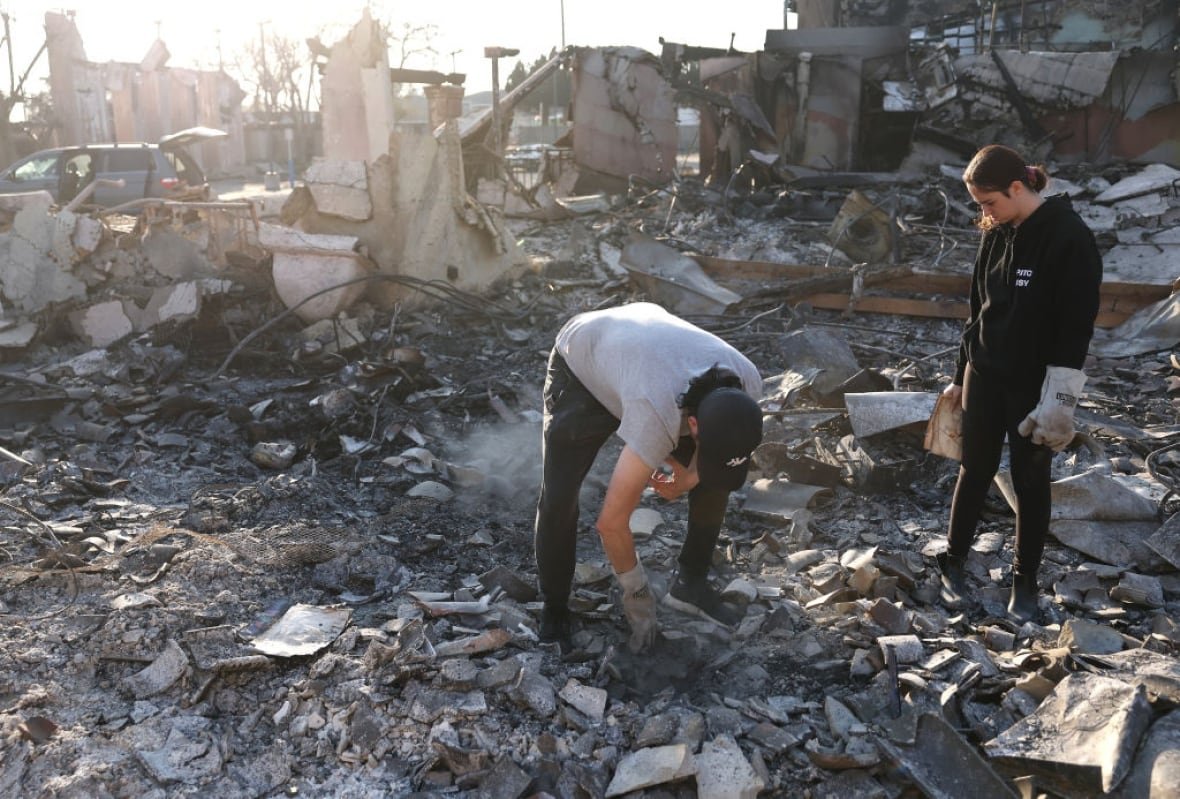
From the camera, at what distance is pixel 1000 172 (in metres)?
3.09

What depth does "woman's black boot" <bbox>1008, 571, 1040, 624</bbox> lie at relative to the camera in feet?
11.2

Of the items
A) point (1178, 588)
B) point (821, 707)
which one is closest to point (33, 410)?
point (821, 707)

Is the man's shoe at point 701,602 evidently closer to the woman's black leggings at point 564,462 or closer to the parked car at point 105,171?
the woman's black leggings at point 564,462

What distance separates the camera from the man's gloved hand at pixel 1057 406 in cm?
306

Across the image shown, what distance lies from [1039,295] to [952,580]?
121 centimetres

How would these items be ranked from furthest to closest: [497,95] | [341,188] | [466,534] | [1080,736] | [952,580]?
[497,95] < [341,188] < [466,534] < [952,580] < [1080,736]

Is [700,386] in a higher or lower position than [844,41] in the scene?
lower

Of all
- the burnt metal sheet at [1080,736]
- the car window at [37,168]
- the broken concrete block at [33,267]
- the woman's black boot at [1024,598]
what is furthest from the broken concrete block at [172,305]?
the car window at [37,168]

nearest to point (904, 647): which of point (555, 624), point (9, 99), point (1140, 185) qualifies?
point (555, 624)

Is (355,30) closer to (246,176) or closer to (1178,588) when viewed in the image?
(1178,588)

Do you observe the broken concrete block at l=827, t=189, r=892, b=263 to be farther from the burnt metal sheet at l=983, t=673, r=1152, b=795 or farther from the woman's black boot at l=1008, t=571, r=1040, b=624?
the burnt metal sheet at l=983, t=673, r=1152, b=795

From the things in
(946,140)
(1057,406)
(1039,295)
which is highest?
(946,140)

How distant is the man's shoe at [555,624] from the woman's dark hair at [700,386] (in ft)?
3.35

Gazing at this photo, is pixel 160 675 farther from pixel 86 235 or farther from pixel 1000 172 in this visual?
pixel 86 235
